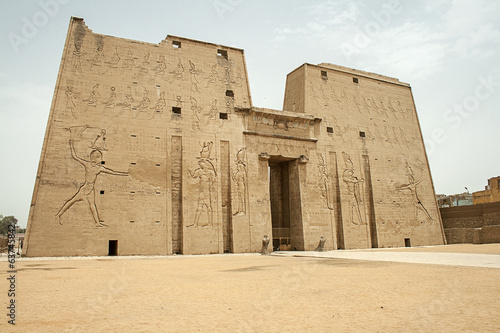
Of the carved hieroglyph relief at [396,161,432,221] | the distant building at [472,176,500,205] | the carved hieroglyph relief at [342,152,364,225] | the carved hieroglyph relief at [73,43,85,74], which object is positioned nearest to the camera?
the carved hieroglyph relief at [73,43,85,74]

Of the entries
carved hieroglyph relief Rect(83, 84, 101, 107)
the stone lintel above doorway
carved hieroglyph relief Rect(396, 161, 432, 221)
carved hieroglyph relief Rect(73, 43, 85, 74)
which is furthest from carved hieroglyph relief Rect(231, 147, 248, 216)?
carved hieroglyph relief Rect(396, 161, 432, 221)

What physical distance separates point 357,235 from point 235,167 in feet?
24.4

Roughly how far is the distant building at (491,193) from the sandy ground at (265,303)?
27.4 metres

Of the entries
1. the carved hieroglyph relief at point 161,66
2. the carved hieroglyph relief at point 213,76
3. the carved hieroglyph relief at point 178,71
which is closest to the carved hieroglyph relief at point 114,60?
the carved hieroglyph relief at point 161,66

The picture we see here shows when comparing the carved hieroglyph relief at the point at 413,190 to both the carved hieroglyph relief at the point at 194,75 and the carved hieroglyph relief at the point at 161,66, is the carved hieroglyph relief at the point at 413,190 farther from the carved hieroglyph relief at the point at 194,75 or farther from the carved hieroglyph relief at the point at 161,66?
the carved hieroglyph relief at the point at 161,66

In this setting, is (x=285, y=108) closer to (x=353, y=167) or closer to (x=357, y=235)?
(x=353, y=167)

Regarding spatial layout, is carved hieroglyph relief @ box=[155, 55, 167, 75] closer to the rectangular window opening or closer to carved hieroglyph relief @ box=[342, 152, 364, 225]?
the rectangular window opening

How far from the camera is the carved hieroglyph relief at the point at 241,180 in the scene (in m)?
16.4

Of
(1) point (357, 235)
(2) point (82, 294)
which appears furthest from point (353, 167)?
(2) point (82, 294)

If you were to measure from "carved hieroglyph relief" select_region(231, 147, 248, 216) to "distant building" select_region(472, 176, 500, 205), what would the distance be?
23548 mm

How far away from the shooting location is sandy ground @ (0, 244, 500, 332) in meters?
3.38

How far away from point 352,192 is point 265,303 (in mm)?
15942

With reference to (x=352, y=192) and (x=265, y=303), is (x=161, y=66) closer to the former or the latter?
(x=352, y=192)

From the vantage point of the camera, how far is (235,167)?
16.7 meters
